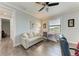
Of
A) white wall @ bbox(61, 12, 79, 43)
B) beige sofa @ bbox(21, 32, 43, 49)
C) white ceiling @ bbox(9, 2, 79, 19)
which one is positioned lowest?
beige sofa @ bbox(21, 32, 43, 49)

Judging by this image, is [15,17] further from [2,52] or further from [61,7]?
[61,7]

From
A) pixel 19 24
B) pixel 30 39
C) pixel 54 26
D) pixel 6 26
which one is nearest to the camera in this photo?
pixel 6 26

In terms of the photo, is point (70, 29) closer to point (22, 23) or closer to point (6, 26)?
point (22, 23)

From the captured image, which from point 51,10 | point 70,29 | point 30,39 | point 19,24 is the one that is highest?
point 51,10

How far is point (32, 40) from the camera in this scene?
7.18ft

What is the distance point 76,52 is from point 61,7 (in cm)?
91

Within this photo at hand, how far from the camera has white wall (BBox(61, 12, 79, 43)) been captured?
1.94m

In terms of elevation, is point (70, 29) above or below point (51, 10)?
below

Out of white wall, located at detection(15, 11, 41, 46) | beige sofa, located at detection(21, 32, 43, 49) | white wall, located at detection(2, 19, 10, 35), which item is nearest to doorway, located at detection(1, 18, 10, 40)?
white wall, located at detection(2, 19, 10, 35)

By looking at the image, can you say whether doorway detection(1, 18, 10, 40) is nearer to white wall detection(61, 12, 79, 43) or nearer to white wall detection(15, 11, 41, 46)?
white wall detection(15, 11, 41, 46)

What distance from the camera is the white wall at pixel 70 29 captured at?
1.94 meters

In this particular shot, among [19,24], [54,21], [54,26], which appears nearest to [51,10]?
[54,21]

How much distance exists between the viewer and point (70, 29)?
2.04 m

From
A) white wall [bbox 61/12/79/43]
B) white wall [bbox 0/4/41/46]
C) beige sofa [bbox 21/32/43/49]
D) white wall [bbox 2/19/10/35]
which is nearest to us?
white wall [bbox 2/19/10/35]
